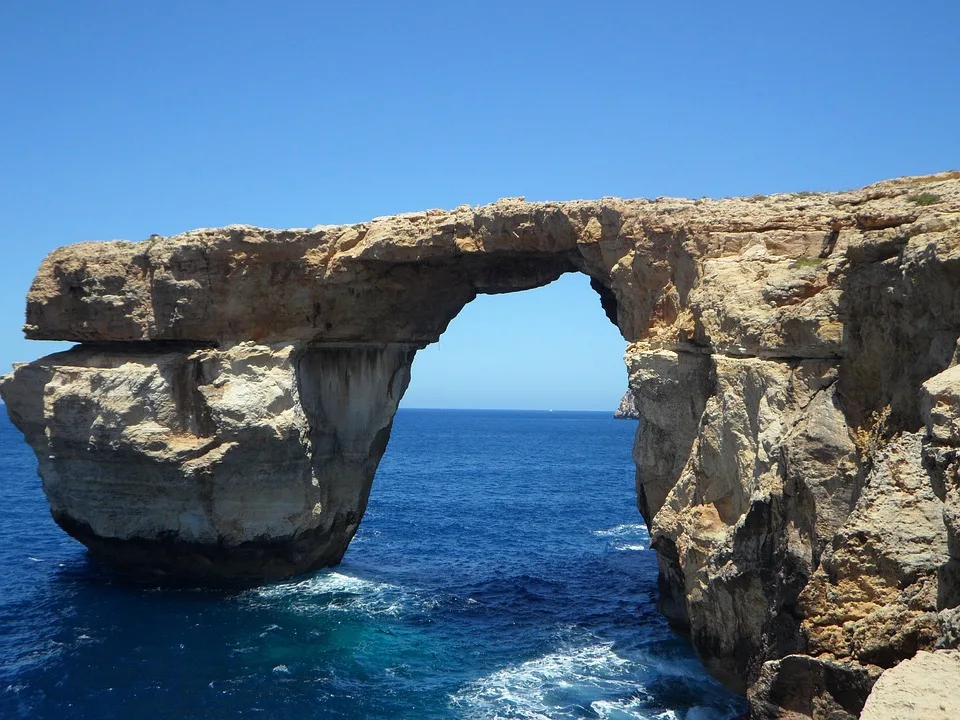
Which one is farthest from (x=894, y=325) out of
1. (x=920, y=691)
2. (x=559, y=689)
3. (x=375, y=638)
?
(x=375, y=638)

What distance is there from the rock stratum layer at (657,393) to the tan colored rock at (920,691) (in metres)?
0.63

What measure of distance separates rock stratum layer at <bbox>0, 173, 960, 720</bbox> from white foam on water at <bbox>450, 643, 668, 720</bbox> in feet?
7.25

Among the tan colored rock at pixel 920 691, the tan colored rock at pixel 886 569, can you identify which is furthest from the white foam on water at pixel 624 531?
the tan colored rock at pixel 920 691

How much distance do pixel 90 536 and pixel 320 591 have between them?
25.6 ft

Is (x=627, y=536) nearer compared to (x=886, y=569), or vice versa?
(x=886, y=569)

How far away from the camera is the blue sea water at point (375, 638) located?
18.4m

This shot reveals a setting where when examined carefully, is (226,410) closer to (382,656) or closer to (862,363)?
(382,656)

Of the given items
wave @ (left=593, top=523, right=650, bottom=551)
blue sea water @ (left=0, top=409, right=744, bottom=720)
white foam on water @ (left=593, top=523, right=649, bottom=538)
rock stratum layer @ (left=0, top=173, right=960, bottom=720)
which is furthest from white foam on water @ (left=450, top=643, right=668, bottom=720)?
white foam on water @ (left=593, top=523, right=649, bottom=538)

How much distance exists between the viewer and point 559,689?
1911 cm

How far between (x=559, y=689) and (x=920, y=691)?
12.9 metres

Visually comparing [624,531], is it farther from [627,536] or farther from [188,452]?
[188,452]

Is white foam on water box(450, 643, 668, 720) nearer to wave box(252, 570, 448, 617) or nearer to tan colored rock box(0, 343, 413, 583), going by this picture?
wave box(252, 570, 448, 617)

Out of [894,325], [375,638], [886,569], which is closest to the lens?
[886,569]

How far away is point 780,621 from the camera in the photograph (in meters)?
14.6
